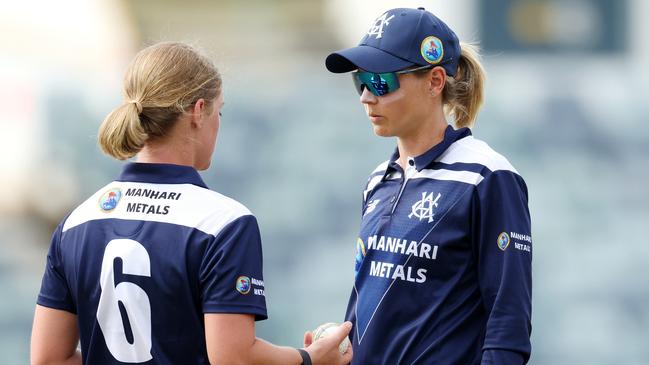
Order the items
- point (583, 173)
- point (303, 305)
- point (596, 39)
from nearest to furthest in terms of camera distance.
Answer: point (303, 305)
point (583, 173)
point (596, 39)

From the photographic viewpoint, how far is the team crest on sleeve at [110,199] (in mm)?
2691

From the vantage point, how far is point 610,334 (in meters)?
7.98

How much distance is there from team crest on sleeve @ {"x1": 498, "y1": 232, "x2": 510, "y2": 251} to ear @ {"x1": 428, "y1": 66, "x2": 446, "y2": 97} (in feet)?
1.49

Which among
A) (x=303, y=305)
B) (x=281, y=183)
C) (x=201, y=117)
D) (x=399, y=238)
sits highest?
(x=201, y=117)

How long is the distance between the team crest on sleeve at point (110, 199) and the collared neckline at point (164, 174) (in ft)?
0.15

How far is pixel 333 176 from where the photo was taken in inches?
331

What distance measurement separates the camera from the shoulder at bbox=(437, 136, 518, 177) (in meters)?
2.82

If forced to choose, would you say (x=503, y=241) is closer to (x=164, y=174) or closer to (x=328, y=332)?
(x=328, y=332)

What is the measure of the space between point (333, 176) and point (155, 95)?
228 inches

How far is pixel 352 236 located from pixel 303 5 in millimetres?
3448

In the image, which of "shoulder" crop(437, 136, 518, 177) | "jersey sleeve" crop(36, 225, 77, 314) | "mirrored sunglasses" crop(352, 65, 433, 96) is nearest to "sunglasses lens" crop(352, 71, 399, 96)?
"mirrored sunglasses" crop(352, 65, 433, 96)

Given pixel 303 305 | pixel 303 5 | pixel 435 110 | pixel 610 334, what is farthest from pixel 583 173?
pixel 435 110

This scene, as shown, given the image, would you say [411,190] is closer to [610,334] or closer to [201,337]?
[201,337]

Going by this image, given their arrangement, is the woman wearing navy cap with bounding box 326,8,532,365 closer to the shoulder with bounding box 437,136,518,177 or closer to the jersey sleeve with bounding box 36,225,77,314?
the shoulder with bounding box 437,136,518,177
